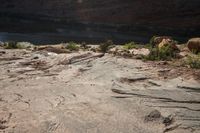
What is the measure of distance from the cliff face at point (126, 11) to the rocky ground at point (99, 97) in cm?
2890

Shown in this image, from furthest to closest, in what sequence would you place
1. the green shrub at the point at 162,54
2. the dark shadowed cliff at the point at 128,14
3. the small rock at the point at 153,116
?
1. the dark shadowed cliff at the point at 128,14
2. the green shrub at the point at 162,54
3. the small rock at the point at 153,116

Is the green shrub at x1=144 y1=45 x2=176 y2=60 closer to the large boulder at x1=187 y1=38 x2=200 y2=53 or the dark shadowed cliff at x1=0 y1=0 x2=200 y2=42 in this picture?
the large boulder at x1=187 y1=38 x2=200 y2=53

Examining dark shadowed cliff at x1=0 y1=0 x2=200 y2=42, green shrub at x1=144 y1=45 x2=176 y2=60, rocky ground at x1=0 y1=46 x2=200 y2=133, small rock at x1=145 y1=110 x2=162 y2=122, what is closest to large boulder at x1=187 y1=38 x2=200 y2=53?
green shrub at x1=144 y1=45 x2=176 y2=60

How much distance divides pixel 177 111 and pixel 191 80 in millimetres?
2032

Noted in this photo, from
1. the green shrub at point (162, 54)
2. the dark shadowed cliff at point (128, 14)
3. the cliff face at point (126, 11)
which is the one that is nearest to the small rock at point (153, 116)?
the green shrub at point (162, 54)

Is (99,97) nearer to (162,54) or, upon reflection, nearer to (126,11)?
(162,54)

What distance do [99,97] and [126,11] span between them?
3460 cm

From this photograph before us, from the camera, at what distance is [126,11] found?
139ft

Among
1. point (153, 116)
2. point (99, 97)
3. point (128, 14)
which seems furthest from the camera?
point (128, 14)

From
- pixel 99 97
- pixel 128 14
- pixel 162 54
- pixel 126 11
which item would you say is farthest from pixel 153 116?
A: pixel 126 11

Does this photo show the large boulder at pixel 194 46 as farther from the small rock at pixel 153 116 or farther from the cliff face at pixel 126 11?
the cliff face at pixel 126 11

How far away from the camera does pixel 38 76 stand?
427 inches

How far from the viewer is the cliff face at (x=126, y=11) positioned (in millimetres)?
40312

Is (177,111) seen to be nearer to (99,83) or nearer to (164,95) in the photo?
(164,95)
